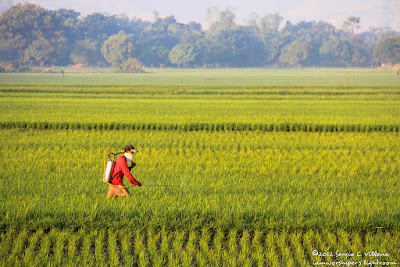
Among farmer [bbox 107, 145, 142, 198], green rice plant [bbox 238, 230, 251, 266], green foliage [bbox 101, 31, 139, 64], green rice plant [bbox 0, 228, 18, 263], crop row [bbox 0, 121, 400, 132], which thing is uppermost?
green foliage [bbox 101, 31, 139, 64]

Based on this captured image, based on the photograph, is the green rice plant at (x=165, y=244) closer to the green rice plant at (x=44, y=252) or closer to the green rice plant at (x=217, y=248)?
the green rice plant at (x=217, y=248)

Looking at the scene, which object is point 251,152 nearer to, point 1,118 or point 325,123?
point 325,123

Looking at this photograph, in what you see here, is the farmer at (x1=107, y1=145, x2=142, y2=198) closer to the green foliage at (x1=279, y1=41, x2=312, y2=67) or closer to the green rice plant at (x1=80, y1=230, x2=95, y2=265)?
the green rice plant at (x1=80, y1=230, x2=95, y2=265)

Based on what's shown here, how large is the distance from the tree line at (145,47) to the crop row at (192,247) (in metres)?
80.2

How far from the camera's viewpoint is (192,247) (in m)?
6.12

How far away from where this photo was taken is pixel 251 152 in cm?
1264

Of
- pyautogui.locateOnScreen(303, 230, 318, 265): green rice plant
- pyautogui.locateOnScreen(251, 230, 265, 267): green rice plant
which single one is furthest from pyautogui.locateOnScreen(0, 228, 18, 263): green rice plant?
pyautogui.locateOnScreen(303, 230, 318, 265): green rice plant

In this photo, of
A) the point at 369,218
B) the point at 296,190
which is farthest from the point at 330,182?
the point at 369,218

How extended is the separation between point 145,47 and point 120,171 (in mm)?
112828

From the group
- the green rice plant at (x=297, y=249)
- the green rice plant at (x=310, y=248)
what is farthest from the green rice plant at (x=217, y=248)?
the green rice plant at (x=310, y=248)

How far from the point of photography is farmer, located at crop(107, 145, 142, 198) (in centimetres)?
674

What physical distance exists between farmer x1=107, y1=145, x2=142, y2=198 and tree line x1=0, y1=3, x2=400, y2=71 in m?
79.3

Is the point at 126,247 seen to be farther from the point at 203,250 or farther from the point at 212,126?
the point at 212,126

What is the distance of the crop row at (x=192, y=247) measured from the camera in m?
5.79
